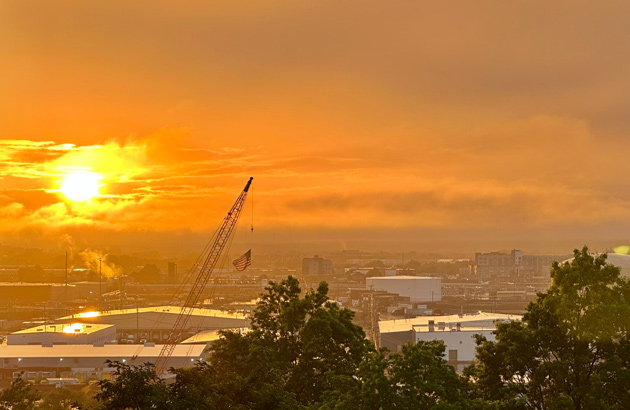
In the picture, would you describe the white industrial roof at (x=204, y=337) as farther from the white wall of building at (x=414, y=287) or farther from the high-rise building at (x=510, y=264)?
the high-rise building at (x=510, y=264)

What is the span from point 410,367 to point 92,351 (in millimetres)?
46918

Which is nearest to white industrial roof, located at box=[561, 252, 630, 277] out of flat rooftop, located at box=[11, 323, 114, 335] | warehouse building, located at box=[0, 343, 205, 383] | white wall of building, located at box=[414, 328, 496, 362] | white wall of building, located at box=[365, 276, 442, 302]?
white wall of building, located at box=[414, 328, 496, 362]

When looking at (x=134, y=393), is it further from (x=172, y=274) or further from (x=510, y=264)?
(x=510, y=264)

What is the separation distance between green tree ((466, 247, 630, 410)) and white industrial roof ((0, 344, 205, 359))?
1478 inches

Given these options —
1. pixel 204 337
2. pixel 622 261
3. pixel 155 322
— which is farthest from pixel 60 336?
pixel 622 261

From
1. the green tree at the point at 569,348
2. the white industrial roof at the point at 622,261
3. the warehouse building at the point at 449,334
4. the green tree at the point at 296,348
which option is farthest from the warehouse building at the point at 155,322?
the green tree at the point at 569,348

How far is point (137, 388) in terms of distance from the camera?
14.9 meters

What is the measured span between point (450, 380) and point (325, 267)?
168 m

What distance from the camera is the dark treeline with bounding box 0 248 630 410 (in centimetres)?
1590

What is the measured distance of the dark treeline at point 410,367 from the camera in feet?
52.2

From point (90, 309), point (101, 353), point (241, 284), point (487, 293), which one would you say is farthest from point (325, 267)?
point (101, 353)

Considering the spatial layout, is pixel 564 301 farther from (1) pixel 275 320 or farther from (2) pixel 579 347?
(1) pixel 275 320

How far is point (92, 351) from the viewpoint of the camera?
5944 centimetres

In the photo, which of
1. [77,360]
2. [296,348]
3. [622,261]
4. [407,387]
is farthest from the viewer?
[622,261]
